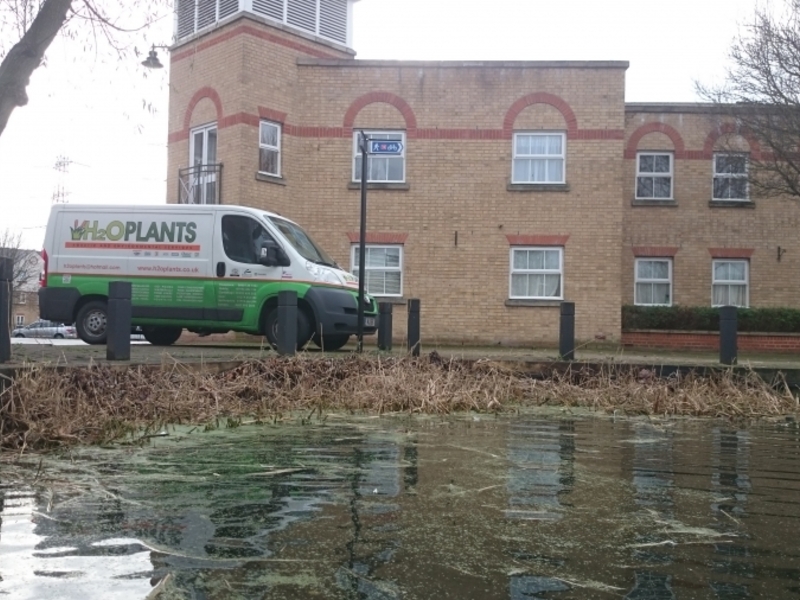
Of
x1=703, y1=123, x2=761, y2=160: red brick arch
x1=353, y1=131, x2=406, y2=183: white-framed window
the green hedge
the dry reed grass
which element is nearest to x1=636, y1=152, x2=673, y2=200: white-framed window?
x1=703, y1=123, x2=761, y2=160: red brick arch

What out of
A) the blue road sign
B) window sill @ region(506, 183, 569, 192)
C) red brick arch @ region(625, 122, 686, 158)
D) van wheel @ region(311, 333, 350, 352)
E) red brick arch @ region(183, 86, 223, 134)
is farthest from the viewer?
red brick arch @ region(625, 122, 686, 158)

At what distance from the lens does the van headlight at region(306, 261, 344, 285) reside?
1284 cm

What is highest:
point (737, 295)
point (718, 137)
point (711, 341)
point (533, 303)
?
point (718, 137)

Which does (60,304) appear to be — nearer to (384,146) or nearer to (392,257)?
(384,146)

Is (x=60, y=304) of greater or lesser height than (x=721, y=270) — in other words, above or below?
below

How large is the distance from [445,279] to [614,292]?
3998 mm

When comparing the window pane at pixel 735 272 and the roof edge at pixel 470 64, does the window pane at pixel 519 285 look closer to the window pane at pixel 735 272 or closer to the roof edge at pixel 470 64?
the roof edge at pixel 470 64

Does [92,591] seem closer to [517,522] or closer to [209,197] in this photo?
[517,522]

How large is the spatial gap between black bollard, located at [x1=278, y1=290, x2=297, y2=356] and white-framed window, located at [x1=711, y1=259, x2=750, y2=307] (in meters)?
16.0

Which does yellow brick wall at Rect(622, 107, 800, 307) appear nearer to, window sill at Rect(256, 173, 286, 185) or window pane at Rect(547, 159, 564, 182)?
window pane at Rect(547, 159, 564, 182)

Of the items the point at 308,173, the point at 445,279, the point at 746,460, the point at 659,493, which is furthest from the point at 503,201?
the point at 659,493

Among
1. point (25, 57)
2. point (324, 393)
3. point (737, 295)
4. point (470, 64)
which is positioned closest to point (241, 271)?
point (324, 393)

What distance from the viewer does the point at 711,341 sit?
2061 cm

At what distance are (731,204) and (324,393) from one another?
1814 cm
